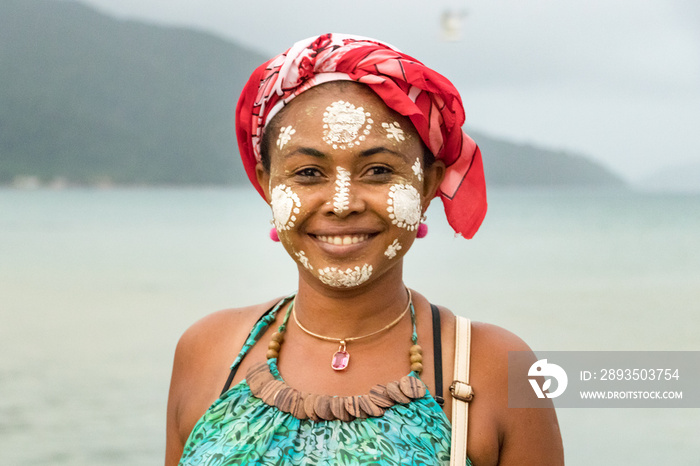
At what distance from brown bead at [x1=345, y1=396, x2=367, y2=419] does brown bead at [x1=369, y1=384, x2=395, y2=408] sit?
43 mm

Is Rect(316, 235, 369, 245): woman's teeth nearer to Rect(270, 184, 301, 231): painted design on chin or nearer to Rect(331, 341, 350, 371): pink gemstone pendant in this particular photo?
Rect(270, 184, 301, 231): painted design on chin

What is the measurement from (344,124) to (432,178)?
1.22 ft

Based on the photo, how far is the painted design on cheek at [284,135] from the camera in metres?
2.37

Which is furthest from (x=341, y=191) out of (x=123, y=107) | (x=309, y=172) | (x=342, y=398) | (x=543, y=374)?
(x=123, y=107)

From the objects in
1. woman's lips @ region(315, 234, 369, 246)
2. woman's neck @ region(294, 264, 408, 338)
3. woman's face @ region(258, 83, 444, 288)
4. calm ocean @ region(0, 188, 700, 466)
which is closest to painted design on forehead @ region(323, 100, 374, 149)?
woman's face @ region(258, 83, 444, 288)

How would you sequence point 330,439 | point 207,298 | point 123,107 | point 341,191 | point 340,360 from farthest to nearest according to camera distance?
point 123,107 < point 207,298 < point 340,360 < point 341,191 < point 330,439

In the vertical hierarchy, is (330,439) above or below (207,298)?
below

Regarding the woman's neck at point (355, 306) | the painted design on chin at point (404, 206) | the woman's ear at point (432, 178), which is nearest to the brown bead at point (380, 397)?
the woman's neck at point (355, 306)

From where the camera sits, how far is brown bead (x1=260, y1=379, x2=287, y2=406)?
2.26 metres

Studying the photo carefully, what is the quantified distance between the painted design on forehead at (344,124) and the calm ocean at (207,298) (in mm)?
5751

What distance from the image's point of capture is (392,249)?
7.61ft

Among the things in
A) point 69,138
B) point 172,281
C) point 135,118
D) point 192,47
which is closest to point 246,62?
point 192,47

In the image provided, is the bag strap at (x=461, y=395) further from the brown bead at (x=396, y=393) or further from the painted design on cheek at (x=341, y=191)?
the painted design on cheek at (x=341, y=191)

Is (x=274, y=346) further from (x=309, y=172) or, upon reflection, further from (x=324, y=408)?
(x=309, y=172)
